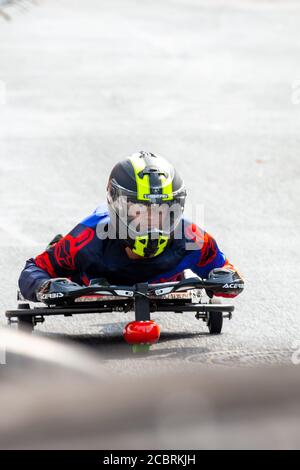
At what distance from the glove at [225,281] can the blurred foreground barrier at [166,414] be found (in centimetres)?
573

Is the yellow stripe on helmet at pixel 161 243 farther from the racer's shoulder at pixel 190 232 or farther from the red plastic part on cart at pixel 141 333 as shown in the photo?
the red plastic part on cart at pixel 141 333

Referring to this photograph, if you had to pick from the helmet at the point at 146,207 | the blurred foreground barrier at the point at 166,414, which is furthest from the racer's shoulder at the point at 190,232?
the blurred foreground barrier at the point at 166,414

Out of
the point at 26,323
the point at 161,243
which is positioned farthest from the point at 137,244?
the point at 26,323

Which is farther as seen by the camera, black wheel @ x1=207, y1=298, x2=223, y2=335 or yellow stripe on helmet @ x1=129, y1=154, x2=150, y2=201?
black wheel @ x1=207, y1=298, x2=223, y2=335

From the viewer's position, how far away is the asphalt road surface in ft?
27.3

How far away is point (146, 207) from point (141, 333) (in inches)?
33.3

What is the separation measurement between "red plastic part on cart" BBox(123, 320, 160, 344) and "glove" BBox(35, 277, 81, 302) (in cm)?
41

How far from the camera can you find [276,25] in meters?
25.3

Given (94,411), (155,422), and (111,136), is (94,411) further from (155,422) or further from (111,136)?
(111,136)

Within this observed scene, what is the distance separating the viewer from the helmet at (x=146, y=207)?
7363 mm

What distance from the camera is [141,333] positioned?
273 inches

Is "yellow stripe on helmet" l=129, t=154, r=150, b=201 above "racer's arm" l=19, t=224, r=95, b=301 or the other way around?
above

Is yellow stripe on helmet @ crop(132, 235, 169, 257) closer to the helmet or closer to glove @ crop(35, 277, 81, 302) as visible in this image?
the helmet

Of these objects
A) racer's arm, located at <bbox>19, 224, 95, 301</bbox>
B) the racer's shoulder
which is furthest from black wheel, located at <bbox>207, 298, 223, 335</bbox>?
racer's arm, located at <bbox>19, 224, 95, 301</bbox>
